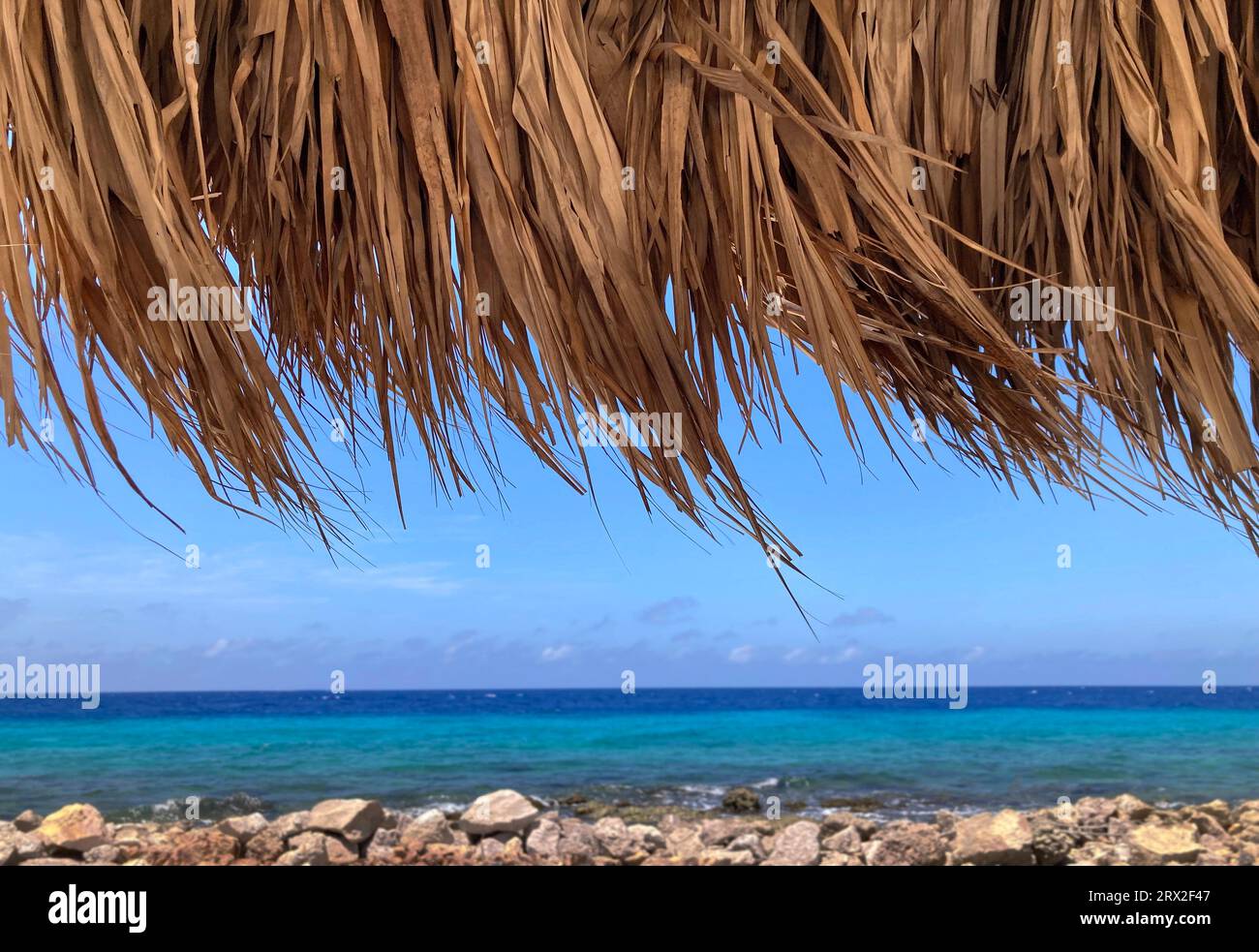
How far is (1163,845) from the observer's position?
394 cm

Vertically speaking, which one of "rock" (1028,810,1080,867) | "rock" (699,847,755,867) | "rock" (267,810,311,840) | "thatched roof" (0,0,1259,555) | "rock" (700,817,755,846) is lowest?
"rock" (700,817,755,846)

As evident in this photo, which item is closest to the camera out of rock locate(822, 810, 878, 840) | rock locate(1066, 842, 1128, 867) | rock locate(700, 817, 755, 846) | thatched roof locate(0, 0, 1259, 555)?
thatched roof locate(0, 0, 1259, 555)

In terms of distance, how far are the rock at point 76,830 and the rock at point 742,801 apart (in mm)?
5166

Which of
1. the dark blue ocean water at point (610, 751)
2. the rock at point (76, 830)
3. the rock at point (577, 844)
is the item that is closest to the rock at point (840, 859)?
the rock at point (577, 844)

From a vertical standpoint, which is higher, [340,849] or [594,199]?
[594,199]

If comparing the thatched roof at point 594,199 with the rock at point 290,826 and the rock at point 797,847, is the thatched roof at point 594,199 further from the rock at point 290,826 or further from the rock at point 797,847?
the rock at point 290,826

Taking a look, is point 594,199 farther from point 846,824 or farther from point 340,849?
point 846,824

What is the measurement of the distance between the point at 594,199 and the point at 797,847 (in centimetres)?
408

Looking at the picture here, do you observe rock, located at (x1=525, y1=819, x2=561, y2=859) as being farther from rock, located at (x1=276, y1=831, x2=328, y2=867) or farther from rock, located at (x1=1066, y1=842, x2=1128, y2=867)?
rock, located at (x1=1066, y1=842, x2=1128, y2=867)

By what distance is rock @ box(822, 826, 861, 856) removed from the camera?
407 centimetres

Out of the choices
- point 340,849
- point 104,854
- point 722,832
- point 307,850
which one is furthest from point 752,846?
point 104,854

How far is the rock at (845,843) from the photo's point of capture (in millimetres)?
4072

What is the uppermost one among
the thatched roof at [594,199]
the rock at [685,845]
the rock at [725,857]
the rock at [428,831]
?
the thatched roof at [594,199]

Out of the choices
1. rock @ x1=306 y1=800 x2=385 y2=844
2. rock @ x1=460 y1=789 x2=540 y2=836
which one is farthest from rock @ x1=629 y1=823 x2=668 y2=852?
rock @ x1=306 y1=800 x2=385 y2=844
